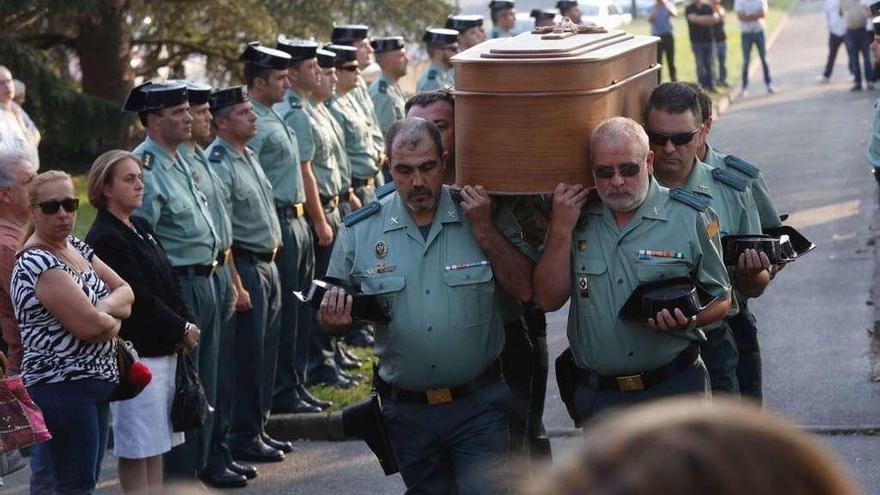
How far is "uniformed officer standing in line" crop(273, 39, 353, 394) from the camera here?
10586 mm

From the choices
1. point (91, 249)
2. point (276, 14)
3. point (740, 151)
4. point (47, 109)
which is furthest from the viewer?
point (740, 151)

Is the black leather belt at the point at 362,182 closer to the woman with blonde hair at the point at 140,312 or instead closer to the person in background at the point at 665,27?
the woman with blonde hair at the point at 140,312

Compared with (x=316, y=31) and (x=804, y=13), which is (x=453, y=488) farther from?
(x=804, y=13)

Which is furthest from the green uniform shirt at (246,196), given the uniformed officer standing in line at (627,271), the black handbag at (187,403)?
the uniformed officer standing in line at (627,271)

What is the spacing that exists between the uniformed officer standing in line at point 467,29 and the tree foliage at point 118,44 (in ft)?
11.3

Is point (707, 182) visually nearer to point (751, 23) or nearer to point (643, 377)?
point (643, 377)

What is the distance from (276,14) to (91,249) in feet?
40.3

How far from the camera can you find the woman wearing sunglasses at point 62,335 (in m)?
6.57

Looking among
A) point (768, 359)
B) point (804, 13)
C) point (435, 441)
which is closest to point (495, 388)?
point (435, 441)

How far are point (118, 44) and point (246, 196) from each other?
33.8ft

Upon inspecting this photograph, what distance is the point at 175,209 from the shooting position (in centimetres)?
791

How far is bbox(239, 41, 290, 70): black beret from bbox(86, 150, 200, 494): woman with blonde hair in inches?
102

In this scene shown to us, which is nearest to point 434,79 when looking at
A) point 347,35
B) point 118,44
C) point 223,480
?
point 347,35

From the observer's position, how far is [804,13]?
48.4 m
